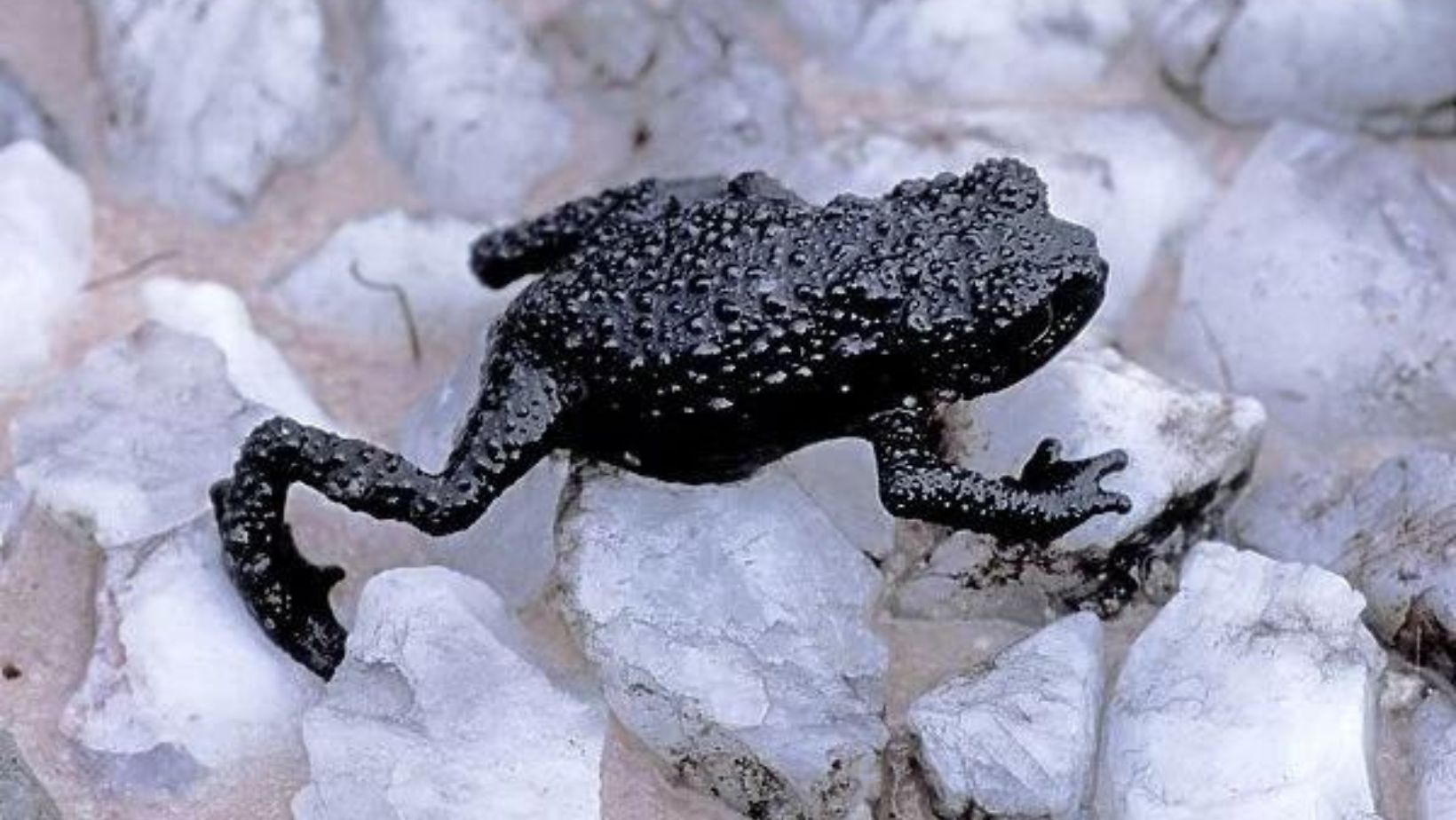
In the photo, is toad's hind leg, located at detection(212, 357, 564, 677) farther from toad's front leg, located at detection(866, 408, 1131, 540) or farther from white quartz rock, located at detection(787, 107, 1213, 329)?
white quartz rock, located at detection(787, 107, 1213, 329)

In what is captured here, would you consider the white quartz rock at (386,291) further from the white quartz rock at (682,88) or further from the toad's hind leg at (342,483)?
the toad's hind leg at (342,483)

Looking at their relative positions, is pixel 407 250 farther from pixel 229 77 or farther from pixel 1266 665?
pixel 1266 665

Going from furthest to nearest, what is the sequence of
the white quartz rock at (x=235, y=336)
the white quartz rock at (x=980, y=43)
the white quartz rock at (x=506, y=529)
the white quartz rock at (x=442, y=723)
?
1. the white quartz rock at (x=980, y=43)
2. the white quartz rock at (x=235, y=336)
3. the white quartz rock at (x=506, y=529)
4. the white quartz rock at (x=442, y=723)

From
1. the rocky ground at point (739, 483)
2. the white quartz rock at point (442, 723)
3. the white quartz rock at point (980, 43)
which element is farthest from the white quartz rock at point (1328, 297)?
the white quartz rock at point (442, 723)

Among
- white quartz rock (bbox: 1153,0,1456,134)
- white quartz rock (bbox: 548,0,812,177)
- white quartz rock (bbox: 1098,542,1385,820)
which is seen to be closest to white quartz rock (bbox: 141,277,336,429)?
white quartz rock (bbox: 548,0,812,177)

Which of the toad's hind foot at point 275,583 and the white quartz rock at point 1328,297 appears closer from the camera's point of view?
the toad's hind foot at point 275,583
